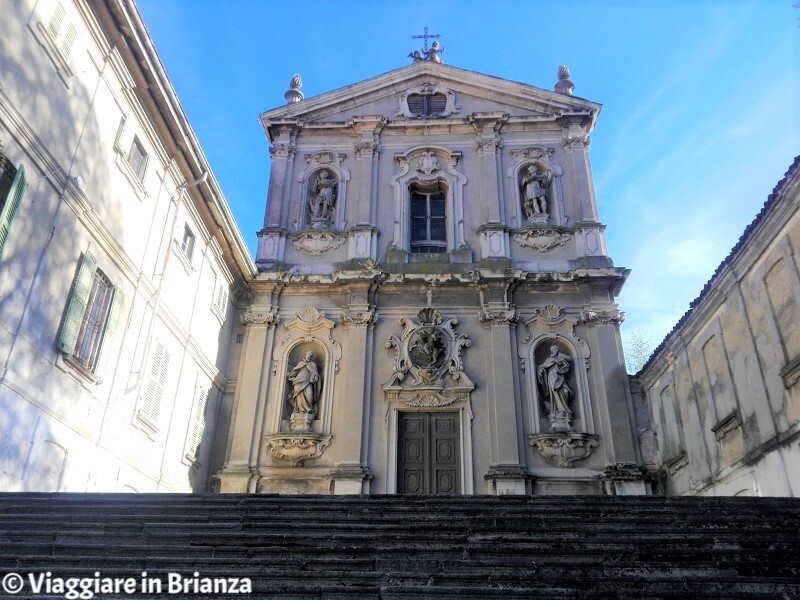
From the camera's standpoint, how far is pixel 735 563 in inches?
219

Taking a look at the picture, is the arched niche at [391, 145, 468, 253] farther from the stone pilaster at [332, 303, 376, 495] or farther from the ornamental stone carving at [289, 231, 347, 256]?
the stone pilaster at [332, 303, 376, 495]

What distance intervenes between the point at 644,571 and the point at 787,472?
5.55 m

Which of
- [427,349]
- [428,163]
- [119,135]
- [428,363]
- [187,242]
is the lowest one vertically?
[428,363]

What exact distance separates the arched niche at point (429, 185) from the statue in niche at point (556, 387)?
12.9 feet

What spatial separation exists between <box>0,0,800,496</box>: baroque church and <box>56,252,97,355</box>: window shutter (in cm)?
4

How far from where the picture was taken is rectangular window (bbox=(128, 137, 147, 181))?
1184 centimetres

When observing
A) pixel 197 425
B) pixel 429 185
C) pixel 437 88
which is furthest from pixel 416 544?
pixel 437 88

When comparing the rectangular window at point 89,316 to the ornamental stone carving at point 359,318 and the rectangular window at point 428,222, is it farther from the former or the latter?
the rectangular window at point 428,222

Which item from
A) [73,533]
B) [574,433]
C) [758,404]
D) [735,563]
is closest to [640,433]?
[574,433]

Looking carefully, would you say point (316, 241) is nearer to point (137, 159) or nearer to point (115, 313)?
point (137, 159)

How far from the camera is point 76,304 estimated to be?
9766 millimetres

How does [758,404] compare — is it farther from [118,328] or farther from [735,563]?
[118,328]

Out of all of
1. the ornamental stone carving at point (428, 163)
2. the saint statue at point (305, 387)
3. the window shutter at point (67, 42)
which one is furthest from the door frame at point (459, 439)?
the window shutter at point (67, 42)

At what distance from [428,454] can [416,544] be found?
885cm
